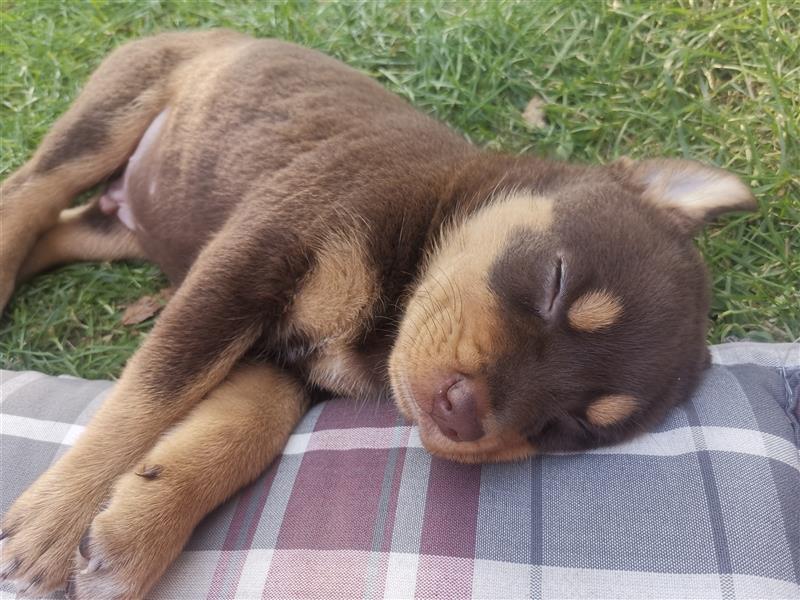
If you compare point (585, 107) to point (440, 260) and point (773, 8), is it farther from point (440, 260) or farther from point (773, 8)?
point (440, 260)

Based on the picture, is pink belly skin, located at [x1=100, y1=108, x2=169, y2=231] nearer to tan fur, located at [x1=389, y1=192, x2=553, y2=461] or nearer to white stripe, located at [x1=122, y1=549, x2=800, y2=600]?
tan fur, located at [x1=389, y1=192, x2=553, y2=461]

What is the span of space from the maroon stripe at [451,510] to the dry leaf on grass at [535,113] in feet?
7.89

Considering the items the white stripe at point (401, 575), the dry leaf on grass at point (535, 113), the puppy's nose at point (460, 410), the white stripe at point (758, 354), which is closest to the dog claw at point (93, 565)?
the white stripe at point (401, 575)

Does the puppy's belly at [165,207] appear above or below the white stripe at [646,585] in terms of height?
above

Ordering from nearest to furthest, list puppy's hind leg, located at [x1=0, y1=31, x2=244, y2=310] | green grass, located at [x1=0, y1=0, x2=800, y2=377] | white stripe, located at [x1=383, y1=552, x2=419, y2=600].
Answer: white stripe, located at [x1=383, y1=552, x2=419, y2=600] < green grass, located at [x1=0, y1=0, x2=800, y2=377] < puppy's hind leg, located at [x1=0, y1=31, x2=244, y2=310]

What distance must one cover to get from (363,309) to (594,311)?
0.92 m

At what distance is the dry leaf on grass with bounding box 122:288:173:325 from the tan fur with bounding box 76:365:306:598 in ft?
3.75

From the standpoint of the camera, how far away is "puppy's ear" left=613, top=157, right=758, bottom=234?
9.27ft

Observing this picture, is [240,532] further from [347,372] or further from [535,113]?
[535,113]

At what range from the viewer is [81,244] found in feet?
12.8

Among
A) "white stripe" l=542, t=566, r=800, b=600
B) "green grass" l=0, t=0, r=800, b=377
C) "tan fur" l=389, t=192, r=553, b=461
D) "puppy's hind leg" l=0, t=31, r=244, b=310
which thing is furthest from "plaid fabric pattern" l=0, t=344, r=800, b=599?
"puppy's hind leg" l=0, t=31, r=244, b=310

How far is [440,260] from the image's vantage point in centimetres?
266

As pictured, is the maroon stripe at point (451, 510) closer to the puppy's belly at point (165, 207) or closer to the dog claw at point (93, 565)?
the dog claw at point (93, 565)

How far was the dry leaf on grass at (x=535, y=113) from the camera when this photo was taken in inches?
161
